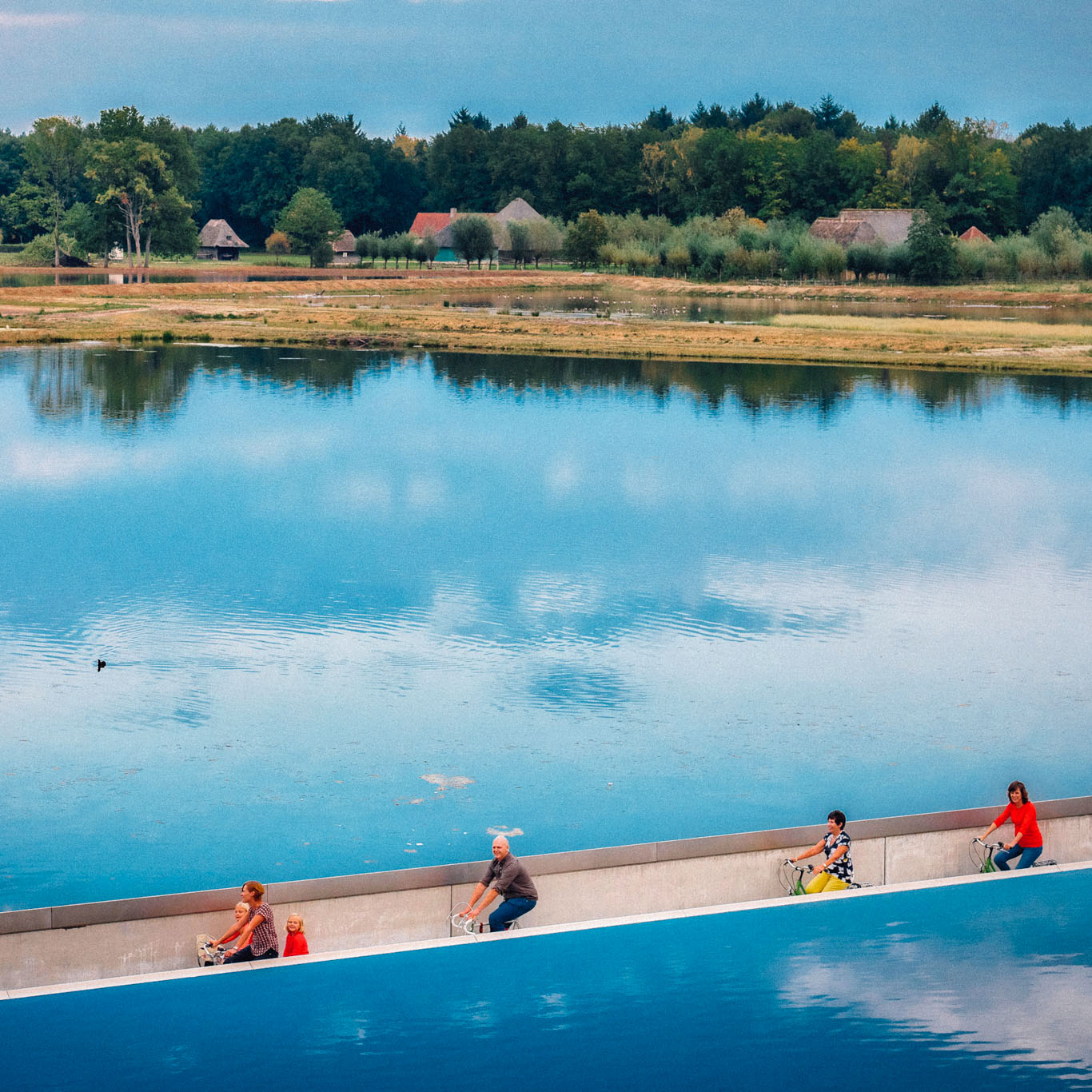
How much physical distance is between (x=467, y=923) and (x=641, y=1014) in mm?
1791

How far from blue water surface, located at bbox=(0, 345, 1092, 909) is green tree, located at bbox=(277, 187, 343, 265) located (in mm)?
85488

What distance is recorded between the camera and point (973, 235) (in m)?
122

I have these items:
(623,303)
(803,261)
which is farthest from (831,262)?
(623,303)

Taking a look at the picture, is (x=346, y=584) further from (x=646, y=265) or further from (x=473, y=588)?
(x=646, y=265)

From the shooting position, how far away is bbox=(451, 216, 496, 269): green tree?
13350 cm

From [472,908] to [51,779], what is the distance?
692 centimetres

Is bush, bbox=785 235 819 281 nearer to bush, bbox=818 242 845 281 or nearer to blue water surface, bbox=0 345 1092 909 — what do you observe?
bush, bbox=818 242 845 281

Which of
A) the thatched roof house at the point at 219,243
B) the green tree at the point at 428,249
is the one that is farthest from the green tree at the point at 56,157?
the green tree at the point at 428,249

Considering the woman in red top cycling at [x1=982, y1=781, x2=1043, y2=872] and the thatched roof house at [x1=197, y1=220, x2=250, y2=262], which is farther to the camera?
the thatched roof house at [x1=197, y1=220, x2=250, y2=262]

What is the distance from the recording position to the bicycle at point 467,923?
1313cm

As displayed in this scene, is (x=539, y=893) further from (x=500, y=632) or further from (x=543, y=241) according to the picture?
(x=543, y=241)

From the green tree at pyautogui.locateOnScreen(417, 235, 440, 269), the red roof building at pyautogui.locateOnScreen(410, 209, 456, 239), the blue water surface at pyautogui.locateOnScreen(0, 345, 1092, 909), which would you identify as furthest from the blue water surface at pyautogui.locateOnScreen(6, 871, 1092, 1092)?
the red roof building at pyautogui.locateOnScreen(410, 209, 456, 239)

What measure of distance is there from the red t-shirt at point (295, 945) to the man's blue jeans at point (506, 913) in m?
1.72

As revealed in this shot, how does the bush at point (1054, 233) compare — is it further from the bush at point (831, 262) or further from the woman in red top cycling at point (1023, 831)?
the woman in red top cycling at point (1023, 831)
